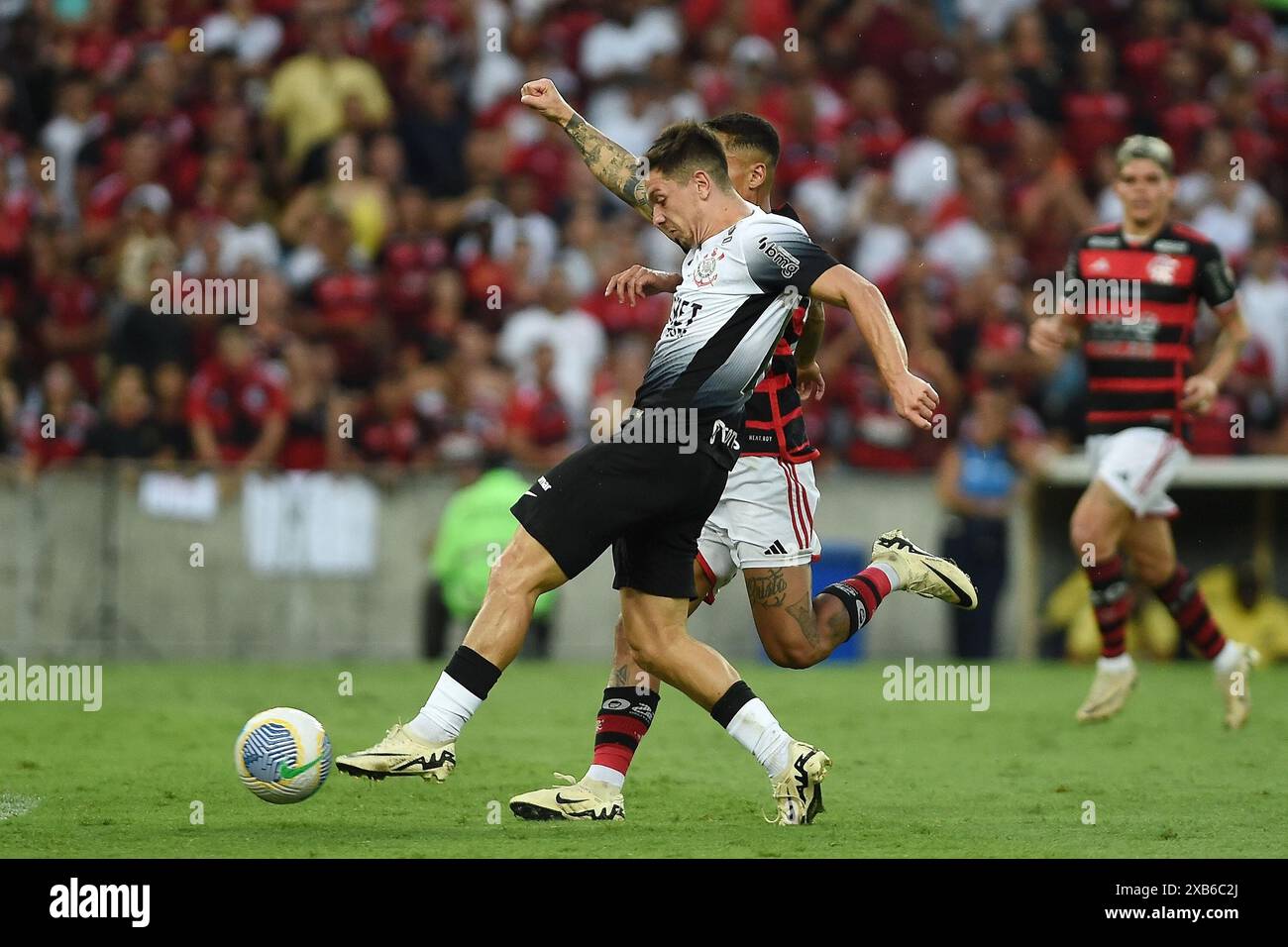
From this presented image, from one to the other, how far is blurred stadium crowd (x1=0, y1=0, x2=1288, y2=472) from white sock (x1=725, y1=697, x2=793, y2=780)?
9047mm

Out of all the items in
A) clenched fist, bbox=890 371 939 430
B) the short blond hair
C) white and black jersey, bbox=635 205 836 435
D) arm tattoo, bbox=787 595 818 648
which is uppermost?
the short blond hair

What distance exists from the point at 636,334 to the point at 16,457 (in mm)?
5294

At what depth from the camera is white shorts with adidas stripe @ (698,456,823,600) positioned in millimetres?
8172

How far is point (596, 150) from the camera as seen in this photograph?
8555 mm

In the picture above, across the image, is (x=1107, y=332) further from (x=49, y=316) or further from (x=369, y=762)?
(x=49, y=316)

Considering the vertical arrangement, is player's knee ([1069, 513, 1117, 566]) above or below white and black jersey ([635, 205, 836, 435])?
below

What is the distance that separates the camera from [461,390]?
1702 cm

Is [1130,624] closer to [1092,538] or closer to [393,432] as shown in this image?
[1092,538]

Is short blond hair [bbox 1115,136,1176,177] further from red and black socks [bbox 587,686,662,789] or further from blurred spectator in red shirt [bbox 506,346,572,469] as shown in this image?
blurred spectator in red shirt [bbox 506,346,572,469]

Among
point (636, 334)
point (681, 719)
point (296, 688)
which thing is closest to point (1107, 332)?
point (681, 719)

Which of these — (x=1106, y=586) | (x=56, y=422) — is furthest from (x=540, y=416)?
(x=1106, y=586)

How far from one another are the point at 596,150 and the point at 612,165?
0.11 metres

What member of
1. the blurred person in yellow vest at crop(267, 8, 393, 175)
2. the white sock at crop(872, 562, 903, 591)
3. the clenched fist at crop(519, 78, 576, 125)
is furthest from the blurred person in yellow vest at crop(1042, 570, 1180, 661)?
the clenched fist at crop(519, 78, 576, 125)

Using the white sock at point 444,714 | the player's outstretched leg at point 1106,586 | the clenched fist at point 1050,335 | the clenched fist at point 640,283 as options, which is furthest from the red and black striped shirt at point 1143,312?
the white sock at point 444,714
